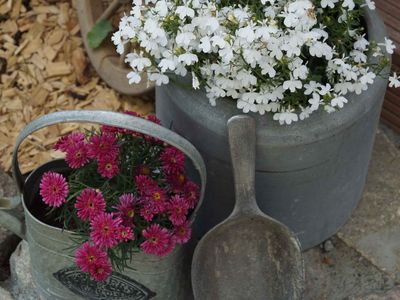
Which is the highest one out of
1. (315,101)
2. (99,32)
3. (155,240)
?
(315,101)

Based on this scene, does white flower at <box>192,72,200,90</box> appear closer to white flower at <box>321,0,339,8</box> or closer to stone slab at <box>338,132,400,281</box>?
white flower at <box>321,0,339,8</box>

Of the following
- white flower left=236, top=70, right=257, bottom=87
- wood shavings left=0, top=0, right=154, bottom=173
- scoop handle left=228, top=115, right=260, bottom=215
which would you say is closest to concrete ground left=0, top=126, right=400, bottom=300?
wood shavings left=0, top=0, right=154, bottom=173

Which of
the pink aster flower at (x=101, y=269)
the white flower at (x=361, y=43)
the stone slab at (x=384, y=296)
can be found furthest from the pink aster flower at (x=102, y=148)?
the stone slab at (x=384, y=296)

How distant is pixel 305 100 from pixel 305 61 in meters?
0.13

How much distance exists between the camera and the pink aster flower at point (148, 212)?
1611mm

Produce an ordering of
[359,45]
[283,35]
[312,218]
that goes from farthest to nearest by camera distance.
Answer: [312,218] → [359,45] → [283,35]

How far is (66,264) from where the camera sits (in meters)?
1.74

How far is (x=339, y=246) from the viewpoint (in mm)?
2072

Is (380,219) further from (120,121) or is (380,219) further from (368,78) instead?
(120,121)

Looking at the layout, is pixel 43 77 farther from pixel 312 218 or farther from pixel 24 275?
pixel 312 218

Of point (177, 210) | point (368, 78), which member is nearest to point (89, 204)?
point (177, 210)

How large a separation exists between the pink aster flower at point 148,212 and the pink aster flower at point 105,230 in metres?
0.07

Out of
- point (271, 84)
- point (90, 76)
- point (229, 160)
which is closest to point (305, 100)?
point (271, 84)

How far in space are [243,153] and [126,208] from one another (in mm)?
266
